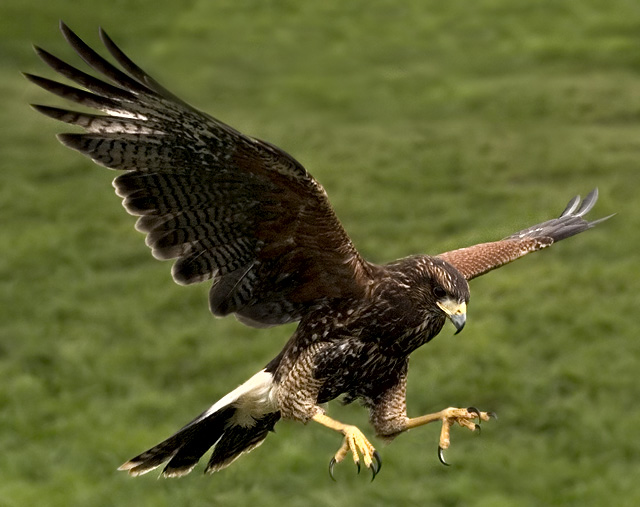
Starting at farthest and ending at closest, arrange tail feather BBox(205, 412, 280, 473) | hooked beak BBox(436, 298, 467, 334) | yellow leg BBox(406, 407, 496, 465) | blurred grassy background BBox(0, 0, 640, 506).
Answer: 1. blurred grassy background BBox(0, 0, 640, 506)
2. tail feather BBox(205, 412, 280, 473)
3. yellow leg BBox(406, 407, 496, 465)
4. hooked beak BBox(436, 298, 467, 334)

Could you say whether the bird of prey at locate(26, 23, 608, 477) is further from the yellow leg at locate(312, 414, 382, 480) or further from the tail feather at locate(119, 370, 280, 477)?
the tail feather at locate(119, 370, 280, 477)

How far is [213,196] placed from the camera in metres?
6.34

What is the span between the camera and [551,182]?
60.7 feet

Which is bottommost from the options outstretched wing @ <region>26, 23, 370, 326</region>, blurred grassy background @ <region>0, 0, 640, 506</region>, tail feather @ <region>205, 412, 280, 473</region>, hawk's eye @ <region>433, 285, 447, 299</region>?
blurred grassy background @ <region>0, 0, 640, 506</region>

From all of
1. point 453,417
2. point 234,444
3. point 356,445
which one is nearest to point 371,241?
point 234,444

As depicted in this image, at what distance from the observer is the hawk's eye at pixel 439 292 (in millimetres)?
6378

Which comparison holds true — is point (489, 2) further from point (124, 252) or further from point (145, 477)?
point (145, 477)

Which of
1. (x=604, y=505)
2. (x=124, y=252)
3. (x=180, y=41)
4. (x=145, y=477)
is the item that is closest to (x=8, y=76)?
(x=180, y=41)

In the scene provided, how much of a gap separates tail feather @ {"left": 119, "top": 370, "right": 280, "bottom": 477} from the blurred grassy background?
4.61 meters

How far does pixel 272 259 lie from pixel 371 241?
9.96 metres

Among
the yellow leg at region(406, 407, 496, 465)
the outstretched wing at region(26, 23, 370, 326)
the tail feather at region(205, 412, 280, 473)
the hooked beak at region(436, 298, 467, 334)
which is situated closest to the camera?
the outstretched wing at region(26, 23, 370, 326)

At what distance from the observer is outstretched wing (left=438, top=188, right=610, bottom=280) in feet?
24.1

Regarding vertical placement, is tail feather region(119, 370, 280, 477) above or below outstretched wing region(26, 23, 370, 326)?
below

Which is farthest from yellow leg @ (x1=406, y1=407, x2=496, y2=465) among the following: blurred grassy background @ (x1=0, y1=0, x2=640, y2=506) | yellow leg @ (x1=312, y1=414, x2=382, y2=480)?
blurred grassy background @ (x1=0, y1=0, x2=640, y2=506)
